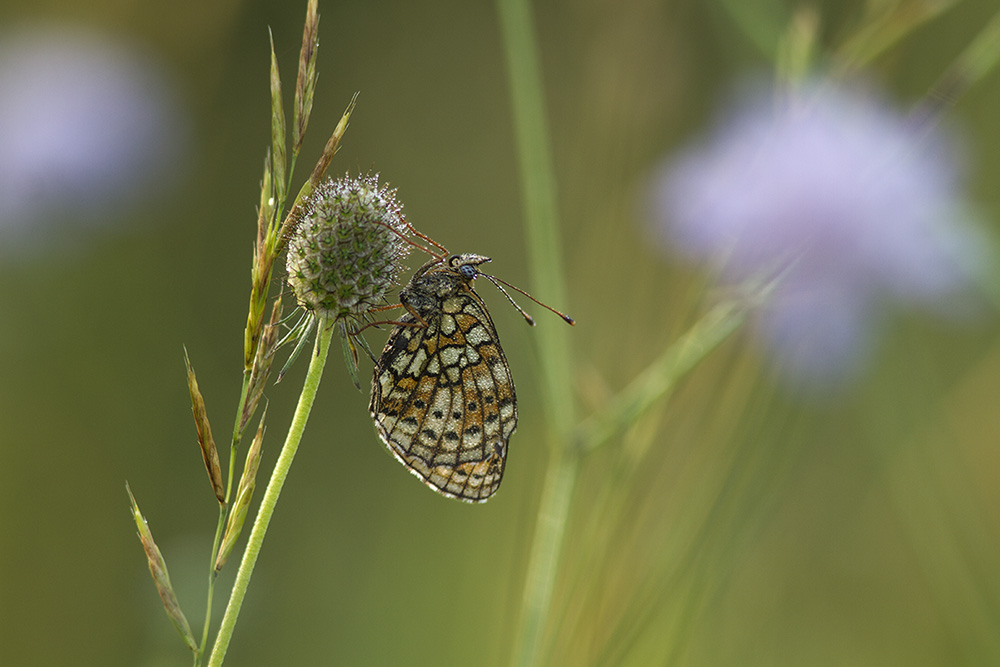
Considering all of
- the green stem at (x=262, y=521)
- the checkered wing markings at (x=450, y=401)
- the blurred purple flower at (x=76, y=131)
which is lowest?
the green stem at (x=262, y=521)

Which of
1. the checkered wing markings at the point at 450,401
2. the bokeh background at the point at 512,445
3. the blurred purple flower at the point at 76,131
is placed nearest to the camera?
the checkered wing markings at the point at 450,401

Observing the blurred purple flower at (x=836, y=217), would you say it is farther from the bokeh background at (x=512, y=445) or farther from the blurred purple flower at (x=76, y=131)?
the blurred purple flower at (x=76, y=131)

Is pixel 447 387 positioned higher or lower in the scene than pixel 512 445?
lower

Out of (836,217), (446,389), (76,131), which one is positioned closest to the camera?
(446,389)

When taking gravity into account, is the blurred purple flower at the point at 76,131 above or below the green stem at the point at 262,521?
above

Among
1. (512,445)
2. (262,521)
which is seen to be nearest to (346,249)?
(262,521)

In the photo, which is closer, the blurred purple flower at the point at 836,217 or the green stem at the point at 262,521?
the green stem at the point at 262,521

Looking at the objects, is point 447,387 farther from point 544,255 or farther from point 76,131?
point 76,131

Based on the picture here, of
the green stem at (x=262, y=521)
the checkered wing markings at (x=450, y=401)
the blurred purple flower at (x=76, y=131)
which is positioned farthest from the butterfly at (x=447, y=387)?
the blurred purple flower at (x=76, y=131)
